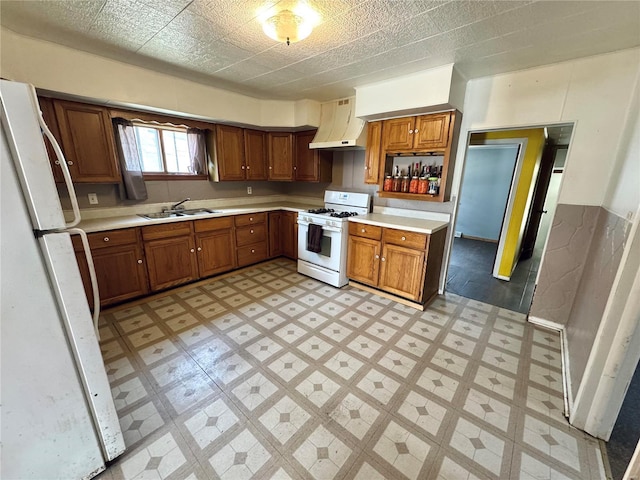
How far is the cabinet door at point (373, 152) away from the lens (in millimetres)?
3207

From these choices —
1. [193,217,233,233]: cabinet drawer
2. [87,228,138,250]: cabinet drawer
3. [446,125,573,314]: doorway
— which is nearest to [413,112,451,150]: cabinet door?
[446,125,573,314]: doorway

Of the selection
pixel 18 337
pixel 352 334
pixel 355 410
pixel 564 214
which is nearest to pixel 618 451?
pixel 355 410

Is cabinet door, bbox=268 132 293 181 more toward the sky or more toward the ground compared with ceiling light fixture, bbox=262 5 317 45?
more toward the ground

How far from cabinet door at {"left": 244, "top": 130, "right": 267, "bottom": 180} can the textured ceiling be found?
4.15ft

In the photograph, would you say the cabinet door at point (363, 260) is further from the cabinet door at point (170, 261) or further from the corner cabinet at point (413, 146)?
the cabinet door at point (170, 261)

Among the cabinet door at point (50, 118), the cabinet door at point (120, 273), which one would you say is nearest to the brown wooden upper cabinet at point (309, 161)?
the cabinet door at point (120, 273)

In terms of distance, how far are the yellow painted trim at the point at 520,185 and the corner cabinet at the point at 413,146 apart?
3.12 feet

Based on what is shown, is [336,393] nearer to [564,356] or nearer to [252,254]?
[564,356]

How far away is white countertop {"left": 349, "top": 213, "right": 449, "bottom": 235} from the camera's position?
9.04ft

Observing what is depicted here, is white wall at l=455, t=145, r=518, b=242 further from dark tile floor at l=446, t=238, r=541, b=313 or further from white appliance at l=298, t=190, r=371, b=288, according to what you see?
white appliance at l=298, t=190, r=371, b=288

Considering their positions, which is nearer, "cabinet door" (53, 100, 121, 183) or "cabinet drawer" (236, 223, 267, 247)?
"cabinet door" (53, 100, 121, 183)

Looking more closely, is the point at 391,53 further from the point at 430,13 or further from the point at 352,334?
the point at 352,334

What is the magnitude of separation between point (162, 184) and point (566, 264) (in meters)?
4.70

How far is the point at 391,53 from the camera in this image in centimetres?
227
